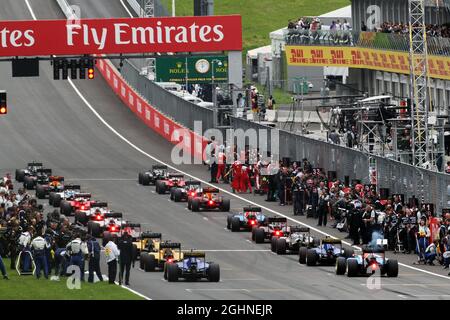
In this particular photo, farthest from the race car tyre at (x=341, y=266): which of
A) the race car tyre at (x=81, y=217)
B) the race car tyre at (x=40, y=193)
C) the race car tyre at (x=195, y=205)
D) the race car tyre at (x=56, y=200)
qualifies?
the race car tyre at (x=40, y=193)

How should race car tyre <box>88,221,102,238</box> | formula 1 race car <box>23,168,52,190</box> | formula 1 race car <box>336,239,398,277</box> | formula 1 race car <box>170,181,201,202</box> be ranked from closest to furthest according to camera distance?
formula 1 race car <box>336,239,398,277</box>
race car tyre <box>88,221,102,238</box>
formula 1 race car <box>170,181,201,202</box>
formula 1 race car <box>23,168,52,190</box>

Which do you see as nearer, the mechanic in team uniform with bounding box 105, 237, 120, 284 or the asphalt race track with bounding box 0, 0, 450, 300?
the mechanic in team uniform with bounding box 105, 237, 120, 284

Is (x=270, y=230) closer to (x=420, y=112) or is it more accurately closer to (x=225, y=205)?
(x=225, y=205)

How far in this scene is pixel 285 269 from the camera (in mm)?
44625

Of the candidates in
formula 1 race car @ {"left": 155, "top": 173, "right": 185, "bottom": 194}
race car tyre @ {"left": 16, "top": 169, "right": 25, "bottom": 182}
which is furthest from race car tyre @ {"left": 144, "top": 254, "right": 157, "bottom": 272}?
race car tyre @ {"left": 16, "top": 169, "right": 25, "bottom": 182}

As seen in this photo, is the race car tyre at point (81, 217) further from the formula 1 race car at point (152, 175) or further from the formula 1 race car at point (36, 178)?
the formula 1 race car at point (152, 175)

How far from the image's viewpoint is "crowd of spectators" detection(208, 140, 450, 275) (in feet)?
153

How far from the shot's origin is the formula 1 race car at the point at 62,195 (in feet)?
187

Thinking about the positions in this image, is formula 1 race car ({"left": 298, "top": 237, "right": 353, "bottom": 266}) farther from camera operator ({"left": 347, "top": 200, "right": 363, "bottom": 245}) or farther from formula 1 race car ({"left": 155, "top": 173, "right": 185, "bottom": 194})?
formula 1 race car ({"left": 155, "top": 173, "right": 185, "bottom": 194})

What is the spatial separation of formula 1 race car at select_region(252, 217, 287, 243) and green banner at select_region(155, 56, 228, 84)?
2339 cm

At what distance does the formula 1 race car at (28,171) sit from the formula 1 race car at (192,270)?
22.2 m

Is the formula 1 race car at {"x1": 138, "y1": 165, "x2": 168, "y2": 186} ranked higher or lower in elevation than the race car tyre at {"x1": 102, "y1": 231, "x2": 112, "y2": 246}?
higher

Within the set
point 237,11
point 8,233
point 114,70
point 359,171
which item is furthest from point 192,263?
point 237,11
